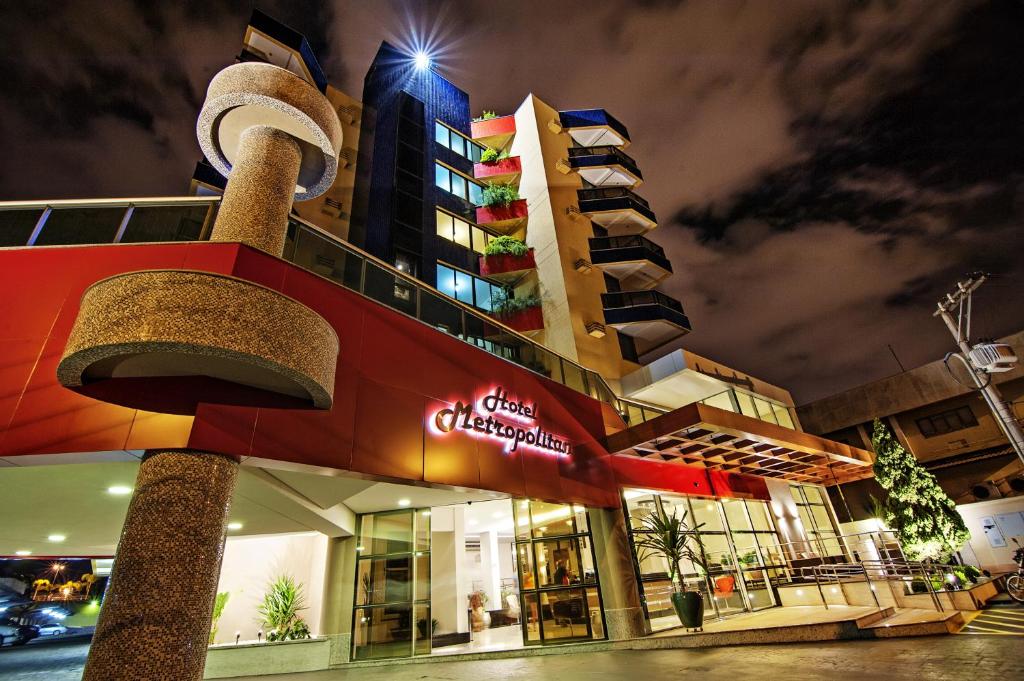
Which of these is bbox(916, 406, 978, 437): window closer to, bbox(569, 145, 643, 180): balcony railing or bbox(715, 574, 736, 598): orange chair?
bbox(715, 574, 736, 598): orange chair

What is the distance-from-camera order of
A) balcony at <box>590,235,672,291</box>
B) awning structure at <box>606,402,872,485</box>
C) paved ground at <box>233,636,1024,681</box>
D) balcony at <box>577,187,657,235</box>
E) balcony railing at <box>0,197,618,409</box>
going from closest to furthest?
paved ground at <box>233,636,1024,681</box>
balcony railing at <box>0,197,618,409</box>
awning structure at <box>606,402,872,485</box>
balcony at <box>590,235,672,291</box>
balcony at <box>577,187,657,235</box>

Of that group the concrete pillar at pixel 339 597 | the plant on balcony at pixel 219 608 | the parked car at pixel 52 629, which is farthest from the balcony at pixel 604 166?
the parked car at pixel 52 629

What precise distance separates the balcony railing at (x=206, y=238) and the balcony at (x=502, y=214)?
1243 centimetres

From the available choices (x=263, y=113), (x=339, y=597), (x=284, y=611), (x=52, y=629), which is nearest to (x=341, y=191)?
(x=263, y=113)

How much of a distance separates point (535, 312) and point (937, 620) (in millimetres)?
15822

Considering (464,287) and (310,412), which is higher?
(464,287)

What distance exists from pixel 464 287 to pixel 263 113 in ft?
45.5

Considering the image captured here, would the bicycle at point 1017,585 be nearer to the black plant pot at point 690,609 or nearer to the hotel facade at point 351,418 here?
the hotel facade at point 351,418

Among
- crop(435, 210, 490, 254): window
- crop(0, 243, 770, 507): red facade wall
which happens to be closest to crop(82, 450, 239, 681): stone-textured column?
crop(0, 243, 770, 507): red facade wall

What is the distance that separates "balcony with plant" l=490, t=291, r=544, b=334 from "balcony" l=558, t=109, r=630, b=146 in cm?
1227

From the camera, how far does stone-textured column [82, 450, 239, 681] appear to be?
4.07 m

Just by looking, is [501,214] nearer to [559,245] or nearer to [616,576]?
[559,245]

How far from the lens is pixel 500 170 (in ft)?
79.8

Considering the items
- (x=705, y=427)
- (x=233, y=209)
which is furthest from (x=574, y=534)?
(x=233, y=209)
